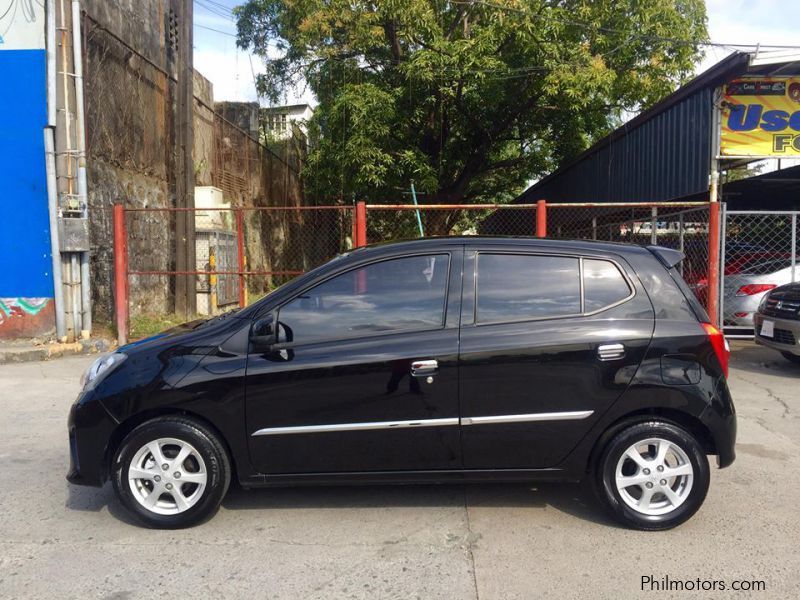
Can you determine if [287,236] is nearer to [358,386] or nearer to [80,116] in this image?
[80,116]

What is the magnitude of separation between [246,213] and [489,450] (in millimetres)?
14673

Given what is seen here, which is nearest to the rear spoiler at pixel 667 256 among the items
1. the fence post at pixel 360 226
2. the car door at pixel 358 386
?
the car door at pixel 358 386

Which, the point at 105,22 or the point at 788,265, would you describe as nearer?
the point at 788,265

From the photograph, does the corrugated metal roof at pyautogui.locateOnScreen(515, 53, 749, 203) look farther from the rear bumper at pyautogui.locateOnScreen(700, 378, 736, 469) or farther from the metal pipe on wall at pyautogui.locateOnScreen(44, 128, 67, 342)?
the metal pipe on wall at pyautogui.locateOnScreen(44, 128, 67, 342)

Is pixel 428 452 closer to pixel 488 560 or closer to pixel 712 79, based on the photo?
pixel 488 560

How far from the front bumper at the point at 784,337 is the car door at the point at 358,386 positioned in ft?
19.5

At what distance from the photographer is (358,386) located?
12.1 feet

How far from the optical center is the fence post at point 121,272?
931cm

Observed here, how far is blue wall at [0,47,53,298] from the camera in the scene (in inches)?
372

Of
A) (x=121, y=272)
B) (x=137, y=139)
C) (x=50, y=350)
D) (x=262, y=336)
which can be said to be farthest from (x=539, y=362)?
(x=137, y=139)

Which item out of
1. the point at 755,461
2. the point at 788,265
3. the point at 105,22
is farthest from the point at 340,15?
A: the point at 755,461

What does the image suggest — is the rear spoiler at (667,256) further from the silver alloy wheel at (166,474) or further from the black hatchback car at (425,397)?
the silver alloy wheel at (166,474)

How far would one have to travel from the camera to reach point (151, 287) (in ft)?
38.5

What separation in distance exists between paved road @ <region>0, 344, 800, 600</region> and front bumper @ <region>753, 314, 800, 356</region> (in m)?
3.56
